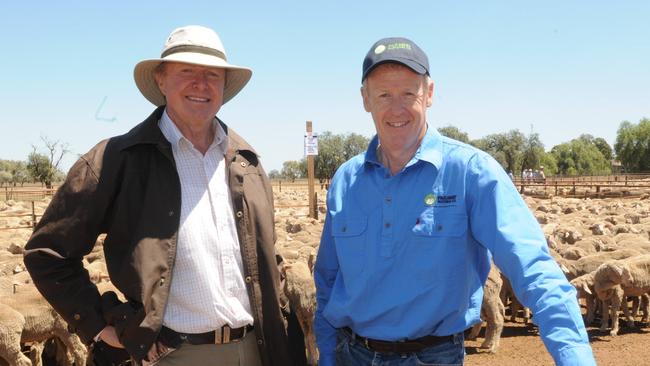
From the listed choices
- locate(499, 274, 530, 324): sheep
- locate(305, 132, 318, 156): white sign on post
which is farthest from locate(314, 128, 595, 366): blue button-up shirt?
locate(305, 132, 318, 156): white sign on post

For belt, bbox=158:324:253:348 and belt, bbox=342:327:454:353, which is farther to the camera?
belt, bbox=158:324:253:348

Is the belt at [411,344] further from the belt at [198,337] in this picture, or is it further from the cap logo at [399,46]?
the cap logo at [399,46]

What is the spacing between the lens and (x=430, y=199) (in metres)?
2.59

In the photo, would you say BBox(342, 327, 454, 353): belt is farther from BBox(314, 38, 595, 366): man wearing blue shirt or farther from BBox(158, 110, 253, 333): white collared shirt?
BBox(158, 110, 253, 333): white collared shirt

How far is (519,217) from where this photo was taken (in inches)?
91.0

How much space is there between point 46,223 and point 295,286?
532cm

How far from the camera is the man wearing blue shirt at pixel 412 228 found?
2508mm

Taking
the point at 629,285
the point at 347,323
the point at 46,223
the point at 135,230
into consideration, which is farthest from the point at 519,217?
the point at 629,285

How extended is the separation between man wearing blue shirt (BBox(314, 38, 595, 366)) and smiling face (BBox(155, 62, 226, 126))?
80 cm

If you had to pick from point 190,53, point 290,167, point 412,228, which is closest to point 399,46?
point 412,228

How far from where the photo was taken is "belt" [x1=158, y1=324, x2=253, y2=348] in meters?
2.80

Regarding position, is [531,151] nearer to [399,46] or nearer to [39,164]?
[39,164]

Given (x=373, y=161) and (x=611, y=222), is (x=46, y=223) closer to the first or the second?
(x=373, y=161)

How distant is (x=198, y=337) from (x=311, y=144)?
12.0 metres
